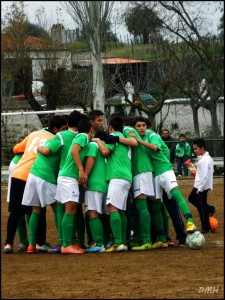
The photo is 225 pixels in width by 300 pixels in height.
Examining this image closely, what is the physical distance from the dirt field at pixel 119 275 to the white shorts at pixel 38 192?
27.9 inches

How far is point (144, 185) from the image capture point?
1075cm

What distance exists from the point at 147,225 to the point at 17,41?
17469mm

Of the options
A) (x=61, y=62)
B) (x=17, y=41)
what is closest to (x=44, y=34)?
(x=17, y=41)

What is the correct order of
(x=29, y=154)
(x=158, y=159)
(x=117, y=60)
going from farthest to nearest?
(x=117, y=60) < (x=29, y=154) < (x=158, y=159)

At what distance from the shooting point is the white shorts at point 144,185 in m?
10.7

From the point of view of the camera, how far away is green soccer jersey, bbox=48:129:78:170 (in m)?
10.6

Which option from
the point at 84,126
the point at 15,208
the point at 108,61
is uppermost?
the point at 108,61

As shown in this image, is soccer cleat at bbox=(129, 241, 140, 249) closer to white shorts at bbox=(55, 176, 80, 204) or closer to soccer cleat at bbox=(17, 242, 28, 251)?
white shorts at bbox=(55, 176, 80, 204)

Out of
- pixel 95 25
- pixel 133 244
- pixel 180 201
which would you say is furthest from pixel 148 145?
pixel 95 25

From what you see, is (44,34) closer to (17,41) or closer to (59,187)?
(17,41)

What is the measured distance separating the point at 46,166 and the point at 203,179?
2.84 meters

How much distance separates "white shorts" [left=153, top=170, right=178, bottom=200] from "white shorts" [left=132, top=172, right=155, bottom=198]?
85mm

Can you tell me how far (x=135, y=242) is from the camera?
11.1 metres

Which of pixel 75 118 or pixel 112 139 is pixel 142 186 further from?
pixel 75 118
